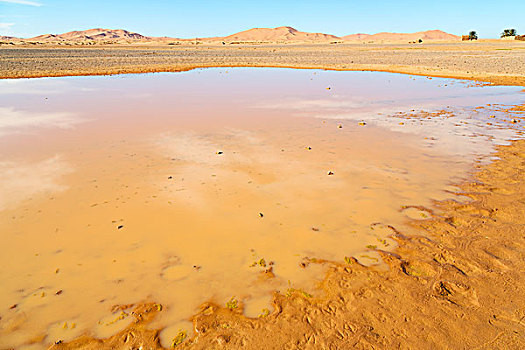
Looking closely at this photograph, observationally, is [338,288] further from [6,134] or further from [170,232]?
[6,134]

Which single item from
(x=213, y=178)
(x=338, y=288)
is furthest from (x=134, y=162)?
(x=338, y=288)

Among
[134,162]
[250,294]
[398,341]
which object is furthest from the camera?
[134,162]

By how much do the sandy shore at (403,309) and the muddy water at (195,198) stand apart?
23 centimetres

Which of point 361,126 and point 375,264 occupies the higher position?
point 361,126

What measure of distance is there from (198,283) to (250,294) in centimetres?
70

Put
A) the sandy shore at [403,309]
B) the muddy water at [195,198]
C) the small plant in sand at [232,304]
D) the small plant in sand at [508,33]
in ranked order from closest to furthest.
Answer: the sandy shore at [403,309], the small plant in sand at [232,304], the muddy water at [195,198], the small plant in sand at [508,33]

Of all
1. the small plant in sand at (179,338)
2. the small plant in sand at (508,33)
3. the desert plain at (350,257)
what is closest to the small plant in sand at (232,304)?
the desert plain at (350,257)

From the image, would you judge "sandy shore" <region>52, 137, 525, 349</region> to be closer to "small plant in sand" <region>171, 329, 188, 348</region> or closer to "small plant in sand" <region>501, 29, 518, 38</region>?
"small plant in sand" <region>171, 329, 188, 348</region>

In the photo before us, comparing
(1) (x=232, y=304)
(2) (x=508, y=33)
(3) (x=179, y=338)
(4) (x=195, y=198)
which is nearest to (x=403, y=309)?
(1) (x=232, y=304)

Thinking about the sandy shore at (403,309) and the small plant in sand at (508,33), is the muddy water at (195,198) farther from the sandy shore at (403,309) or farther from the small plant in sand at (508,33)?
the small plant in sand at (508,33)

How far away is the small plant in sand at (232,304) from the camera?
3635 millimetres

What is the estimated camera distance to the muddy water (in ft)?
12.7

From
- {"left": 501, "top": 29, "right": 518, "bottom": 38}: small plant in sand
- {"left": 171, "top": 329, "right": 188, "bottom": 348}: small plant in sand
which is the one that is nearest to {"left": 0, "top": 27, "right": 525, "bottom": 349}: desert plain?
{"left": 171, "top": 329, "right": 188, "bottom": 348}: small plant in sand

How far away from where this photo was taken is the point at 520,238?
4.75m
